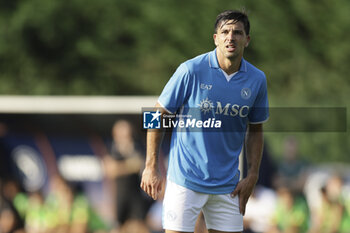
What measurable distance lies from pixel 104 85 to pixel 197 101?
594 inches

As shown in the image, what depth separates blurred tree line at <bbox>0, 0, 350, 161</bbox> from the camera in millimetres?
19250

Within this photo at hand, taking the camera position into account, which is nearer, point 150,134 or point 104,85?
point 150,134

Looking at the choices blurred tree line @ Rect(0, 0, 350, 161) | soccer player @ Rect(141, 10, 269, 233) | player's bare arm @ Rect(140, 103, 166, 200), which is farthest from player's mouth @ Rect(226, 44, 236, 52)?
blurred tree line @ Rect(0, 0, 350, 161)

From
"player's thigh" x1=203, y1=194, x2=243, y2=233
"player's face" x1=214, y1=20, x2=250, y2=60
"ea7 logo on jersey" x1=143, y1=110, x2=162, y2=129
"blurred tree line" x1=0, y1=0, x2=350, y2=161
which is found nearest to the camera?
"player's face" x1=214, y1=20, x2=250, y2=60

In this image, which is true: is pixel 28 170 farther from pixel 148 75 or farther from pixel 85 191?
pixel 148 75

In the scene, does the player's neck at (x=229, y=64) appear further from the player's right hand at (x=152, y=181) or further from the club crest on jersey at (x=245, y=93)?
the player's right hand at (x=152, y=181)

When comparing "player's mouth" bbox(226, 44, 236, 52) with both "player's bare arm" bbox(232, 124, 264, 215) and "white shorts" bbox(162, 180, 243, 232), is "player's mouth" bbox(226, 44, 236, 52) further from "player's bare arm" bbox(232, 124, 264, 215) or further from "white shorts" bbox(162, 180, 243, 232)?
"white shorts" bbox(162, 180, 243, 232)

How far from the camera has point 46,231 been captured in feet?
36.6

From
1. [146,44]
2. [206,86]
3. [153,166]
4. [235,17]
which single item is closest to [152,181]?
[153,166]

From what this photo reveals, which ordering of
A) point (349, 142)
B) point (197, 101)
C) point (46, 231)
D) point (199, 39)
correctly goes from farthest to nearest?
point (199, 39) → point (349, 142) → point (46, 231) → point (197, 101)

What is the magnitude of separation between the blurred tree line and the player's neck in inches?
539

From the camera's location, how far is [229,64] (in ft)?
16.6

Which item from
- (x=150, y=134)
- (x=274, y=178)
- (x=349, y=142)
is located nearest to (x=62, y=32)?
(x=349, y=142)

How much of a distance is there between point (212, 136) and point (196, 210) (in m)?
0.59
